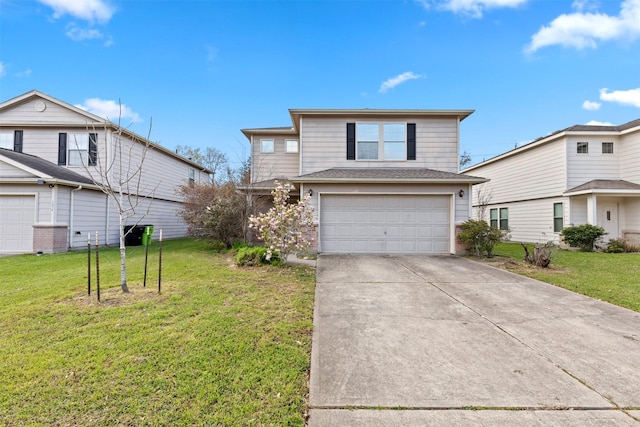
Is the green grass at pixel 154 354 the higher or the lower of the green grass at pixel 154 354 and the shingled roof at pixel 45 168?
the lower

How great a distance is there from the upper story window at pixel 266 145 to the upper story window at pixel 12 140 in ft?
35.8

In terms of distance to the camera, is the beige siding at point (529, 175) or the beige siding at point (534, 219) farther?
the beige siding at point (534, 219)

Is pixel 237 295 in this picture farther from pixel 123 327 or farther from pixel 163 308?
pixel 123 327

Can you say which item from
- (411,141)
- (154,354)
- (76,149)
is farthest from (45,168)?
(411,141)

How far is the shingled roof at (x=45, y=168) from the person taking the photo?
35.1ft

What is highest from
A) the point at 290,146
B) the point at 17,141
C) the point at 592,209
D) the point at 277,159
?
the point at 290,146

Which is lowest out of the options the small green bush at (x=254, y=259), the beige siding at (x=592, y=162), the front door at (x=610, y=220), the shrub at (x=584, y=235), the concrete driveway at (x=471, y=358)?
the concrete driveway at (x=471, y=358)

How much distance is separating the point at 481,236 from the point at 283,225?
690 centimetres

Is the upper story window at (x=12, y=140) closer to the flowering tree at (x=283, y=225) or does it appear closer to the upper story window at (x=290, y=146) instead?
the upper story window at (x=290, y=146)

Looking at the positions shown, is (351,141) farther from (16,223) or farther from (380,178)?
(16,223)

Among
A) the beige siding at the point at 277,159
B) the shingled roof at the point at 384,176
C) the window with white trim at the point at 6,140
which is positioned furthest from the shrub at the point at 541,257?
the window with white trim at the point at 6,140

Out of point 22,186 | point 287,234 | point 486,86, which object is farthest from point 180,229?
point 486,86

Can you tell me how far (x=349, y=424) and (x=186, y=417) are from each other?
1253 mm

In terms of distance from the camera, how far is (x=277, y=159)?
45.9 feet
